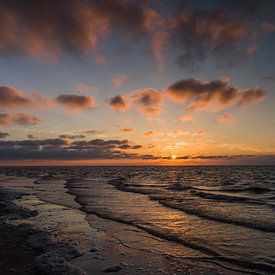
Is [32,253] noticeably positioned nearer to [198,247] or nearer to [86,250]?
[86,250]

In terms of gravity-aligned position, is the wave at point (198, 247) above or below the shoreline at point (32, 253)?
below

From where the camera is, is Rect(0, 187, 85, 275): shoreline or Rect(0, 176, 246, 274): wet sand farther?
Rect(0, 176, 246, 274): wet sand

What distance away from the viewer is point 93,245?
1144 cm

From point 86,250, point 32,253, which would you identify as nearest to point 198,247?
point 86,250

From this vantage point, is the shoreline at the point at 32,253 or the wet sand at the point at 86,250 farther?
the wet sand at the point at 86,250

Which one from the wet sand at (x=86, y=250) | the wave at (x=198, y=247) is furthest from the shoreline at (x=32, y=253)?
the wave at (x=198, y=247)

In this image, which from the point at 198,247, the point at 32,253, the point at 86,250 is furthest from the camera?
the point at 198,247

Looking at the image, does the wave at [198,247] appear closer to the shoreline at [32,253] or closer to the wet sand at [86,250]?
the wet sand at [86,250]

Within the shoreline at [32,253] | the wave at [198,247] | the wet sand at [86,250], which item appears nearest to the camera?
the shoreline at [32,253]

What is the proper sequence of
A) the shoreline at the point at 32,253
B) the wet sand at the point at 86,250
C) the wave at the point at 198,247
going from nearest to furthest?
the shoreline at the point at 32,253
the wet sand at the point at 86,250
the wave at the point at 198,247

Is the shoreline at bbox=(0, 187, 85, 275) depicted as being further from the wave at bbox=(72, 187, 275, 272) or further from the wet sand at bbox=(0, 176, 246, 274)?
the wave at bbox=(72, 187, 275, 272)

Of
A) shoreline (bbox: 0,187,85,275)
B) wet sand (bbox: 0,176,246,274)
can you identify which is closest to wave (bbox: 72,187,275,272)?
wet sand (bbox: 0,176,246,274)

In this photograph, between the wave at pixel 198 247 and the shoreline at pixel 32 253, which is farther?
the wave at pixel 198 247

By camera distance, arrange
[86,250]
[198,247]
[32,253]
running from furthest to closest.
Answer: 1. [198,247]
2. [86,250]
3. [32,253]
